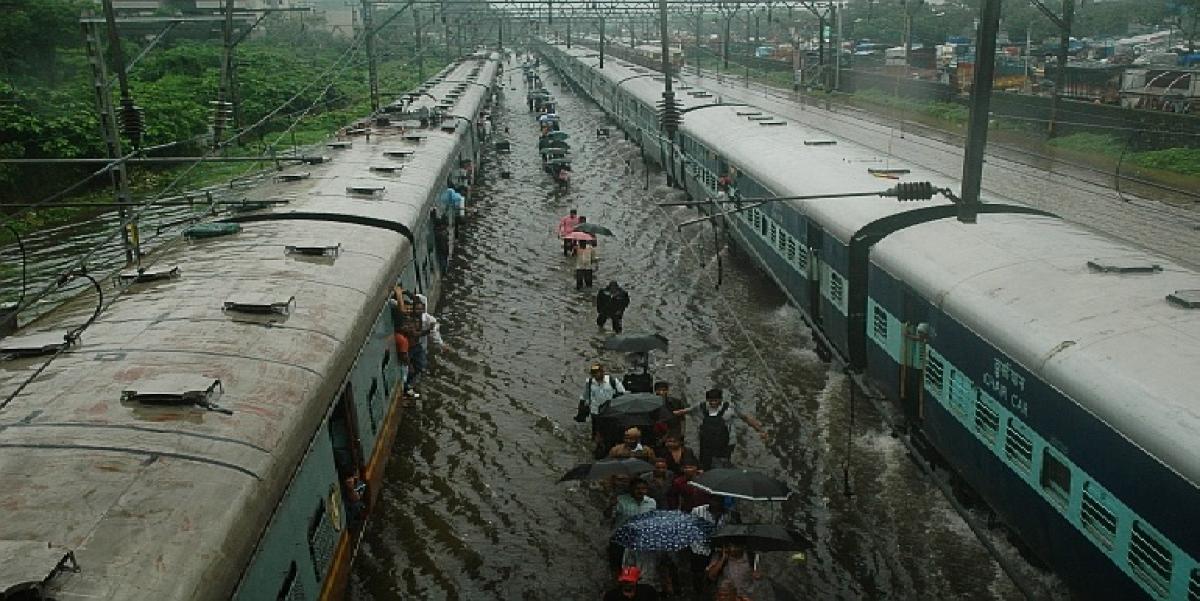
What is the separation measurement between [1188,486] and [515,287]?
16393 mm

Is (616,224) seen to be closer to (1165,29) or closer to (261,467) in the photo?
(261,467)

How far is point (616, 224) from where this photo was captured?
28.5 m

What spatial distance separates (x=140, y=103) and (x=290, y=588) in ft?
107

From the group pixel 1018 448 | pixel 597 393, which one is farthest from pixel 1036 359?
pixel 597 393

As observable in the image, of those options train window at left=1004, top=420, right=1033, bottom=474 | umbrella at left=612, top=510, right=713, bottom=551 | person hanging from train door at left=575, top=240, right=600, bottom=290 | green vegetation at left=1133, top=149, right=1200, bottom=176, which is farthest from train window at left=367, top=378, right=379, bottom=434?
green vegetation at left=1133, top=149, right=1200, bottom=176

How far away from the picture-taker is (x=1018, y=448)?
906 centimetres

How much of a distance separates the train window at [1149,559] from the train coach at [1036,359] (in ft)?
0.05

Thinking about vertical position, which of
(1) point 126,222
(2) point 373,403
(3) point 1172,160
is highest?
(1) point 126,222

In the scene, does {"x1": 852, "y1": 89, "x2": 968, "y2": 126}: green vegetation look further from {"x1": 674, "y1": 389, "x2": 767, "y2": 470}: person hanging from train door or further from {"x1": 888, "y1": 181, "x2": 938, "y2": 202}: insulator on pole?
{"x1": 674, "y1": 389, "x2": 767, "y2": 470}: person hanging from train door

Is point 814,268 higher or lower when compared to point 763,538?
higher

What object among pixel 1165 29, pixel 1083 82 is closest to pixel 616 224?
pixel 1083 82

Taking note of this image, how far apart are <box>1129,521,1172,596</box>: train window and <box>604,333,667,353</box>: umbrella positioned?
7.49 m

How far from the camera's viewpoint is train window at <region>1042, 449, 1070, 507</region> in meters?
8.18

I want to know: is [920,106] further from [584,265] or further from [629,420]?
[629,420]
